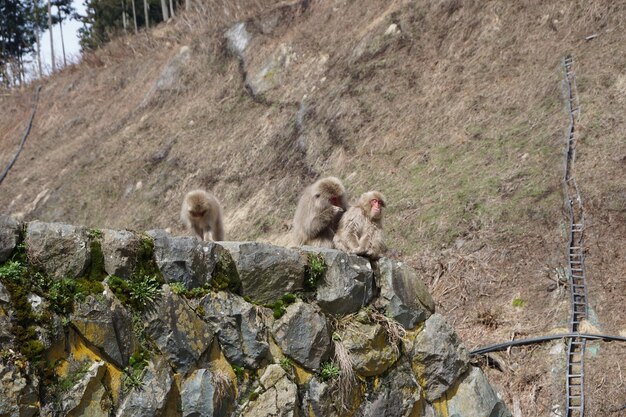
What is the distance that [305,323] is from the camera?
7926 mm

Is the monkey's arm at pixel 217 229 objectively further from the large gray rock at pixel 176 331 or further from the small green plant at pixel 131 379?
the small green plant at pixel 131 379

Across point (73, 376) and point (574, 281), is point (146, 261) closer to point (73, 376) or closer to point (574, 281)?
point (73, 376)

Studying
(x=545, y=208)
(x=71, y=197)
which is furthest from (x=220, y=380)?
(x=71, y=197)

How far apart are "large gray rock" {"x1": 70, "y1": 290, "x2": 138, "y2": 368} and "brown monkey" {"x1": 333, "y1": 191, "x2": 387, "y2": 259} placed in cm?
291

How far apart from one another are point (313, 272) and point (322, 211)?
1.12 metres

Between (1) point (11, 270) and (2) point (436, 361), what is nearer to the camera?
(1) point (11, 270)

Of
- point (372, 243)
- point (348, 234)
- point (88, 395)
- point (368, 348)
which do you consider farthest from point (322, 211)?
point (88, 395)

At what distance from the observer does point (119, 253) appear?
6.94 m

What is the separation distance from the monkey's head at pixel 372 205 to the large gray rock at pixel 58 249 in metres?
3.33

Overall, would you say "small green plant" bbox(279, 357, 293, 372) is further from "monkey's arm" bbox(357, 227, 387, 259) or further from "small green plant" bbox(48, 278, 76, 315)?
"small green plant" bbox(48, 278, 76, 315)

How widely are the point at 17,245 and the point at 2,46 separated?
43.2m

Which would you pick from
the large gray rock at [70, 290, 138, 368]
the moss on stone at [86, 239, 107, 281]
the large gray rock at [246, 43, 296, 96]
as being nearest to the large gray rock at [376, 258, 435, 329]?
the large gray rock at [70, 290, 138, 368]

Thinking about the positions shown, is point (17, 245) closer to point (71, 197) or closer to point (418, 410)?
point (418, 410)

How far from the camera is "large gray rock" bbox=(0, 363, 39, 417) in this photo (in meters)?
5.90
